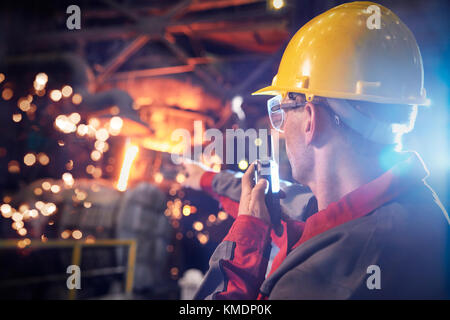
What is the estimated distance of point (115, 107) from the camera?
22.6 feet

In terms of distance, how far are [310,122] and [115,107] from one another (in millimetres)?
6329

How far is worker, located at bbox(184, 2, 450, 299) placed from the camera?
3.26ft

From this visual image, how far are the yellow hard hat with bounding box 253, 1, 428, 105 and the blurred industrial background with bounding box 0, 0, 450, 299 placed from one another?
5.16m

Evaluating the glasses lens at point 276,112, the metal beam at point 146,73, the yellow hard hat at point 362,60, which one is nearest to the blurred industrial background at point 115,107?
the metal beam at point 146,73

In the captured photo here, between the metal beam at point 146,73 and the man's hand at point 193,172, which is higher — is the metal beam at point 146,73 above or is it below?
above

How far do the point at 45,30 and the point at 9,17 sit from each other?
2.69 feet

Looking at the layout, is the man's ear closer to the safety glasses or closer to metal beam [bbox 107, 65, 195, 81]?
the safety glasses

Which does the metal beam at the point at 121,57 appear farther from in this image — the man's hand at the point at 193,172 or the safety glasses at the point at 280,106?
the safety glasses at the point at 280,106

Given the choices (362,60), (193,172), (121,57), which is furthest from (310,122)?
(121,57)

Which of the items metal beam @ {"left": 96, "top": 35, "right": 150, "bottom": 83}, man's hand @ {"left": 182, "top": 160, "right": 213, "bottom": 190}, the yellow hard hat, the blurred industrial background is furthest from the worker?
metal beam @ {"left": 96, "top": 35, "right": 150, "bottom": 83}

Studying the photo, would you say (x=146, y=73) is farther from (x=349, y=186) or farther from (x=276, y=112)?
(x=349, y=186)

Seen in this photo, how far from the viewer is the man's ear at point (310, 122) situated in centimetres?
125

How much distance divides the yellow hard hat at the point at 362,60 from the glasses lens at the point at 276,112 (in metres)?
0.16
